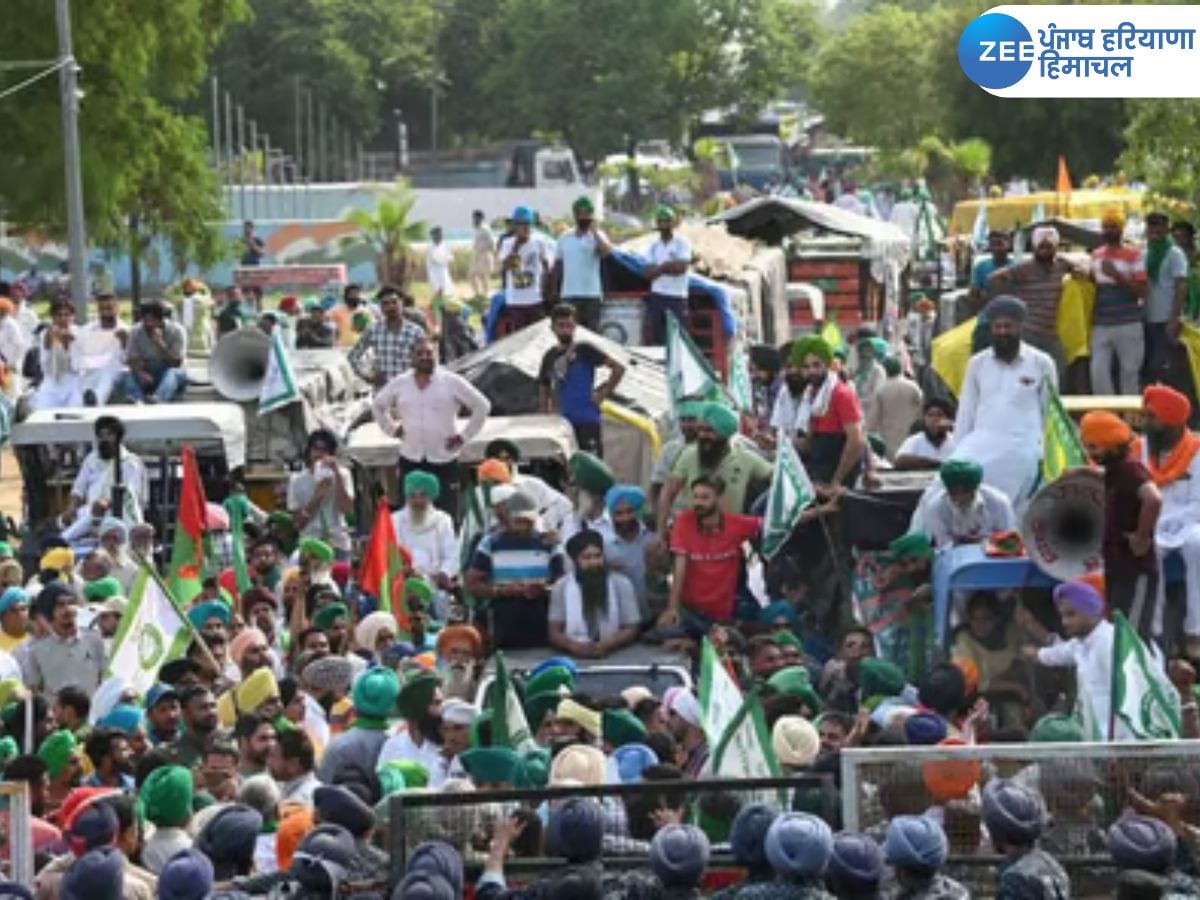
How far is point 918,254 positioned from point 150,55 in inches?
337

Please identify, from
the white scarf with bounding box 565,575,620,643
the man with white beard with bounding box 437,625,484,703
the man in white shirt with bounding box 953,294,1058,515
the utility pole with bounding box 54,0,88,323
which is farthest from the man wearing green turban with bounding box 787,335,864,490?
the utility pole with bounding box 54,0,88,323

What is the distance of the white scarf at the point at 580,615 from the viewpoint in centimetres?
1570

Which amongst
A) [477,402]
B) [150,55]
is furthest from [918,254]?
[477,402]

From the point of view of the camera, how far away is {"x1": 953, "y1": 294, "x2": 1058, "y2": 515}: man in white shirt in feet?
55.7

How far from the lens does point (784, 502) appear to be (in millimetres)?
16078

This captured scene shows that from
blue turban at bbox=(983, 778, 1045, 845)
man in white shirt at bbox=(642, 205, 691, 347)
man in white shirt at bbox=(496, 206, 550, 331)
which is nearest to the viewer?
blue turban at bbox=(983, 778, 1045, 845)

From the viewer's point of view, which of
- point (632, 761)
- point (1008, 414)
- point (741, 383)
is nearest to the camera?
point (632, 761)

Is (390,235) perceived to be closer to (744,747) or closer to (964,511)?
(964,511)

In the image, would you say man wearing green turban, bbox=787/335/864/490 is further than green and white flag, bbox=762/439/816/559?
Yes

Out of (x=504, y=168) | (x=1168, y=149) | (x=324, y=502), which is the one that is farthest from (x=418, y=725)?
(x=504, y=168)

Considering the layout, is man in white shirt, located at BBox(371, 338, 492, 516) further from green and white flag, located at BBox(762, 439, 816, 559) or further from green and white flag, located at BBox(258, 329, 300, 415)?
green and white flag, located at BBox(762, 439, 816, 559)
